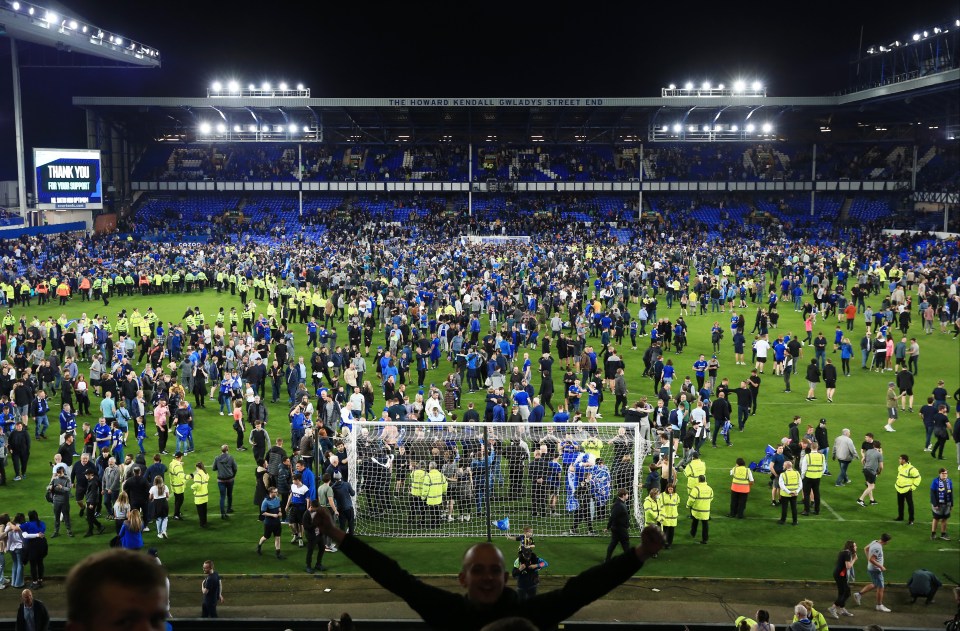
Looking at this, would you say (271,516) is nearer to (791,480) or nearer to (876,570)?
(791,480)

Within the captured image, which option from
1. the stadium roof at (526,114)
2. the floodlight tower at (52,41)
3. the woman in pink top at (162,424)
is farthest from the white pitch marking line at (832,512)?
the floodlight tower at (52,41)

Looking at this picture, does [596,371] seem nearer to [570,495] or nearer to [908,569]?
[570,495]

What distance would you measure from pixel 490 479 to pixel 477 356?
31.5 ft

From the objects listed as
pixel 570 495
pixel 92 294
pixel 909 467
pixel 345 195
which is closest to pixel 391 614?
pixel 570 495

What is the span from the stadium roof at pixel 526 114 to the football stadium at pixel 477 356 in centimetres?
A: 37

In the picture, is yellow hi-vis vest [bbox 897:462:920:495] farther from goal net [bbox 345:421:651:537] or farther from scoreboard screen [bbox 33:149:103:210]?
scoreboard screen [bbox 33:149:103:210]

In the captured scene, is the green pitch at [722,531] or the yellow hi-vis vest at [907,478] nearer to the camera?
the green pitch at [722,531]

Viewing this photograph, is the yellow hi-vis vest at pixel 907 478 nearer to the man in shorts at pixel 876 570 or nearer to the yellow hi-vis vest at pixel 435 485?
the man in shorts at pixel 876 570

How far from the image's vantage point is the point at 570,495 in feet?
49.0

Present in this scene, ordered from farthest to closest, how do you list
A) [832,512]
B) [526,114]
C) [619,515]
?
[526,114] → [832,512] → [619,515]

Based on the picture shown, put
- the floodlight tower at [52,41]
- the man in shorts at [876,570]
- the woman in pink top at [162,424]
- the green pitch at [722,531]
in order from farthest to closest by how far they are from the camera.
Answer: the floodlight tower at [52,41]
the woman in pink top at [162,424]
the green pitch at [722,531]
the man in shorts at [876,570]

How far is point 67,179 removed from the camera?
50.5 meters

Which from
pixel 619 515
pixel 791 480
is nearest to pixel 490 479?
pixel 619 515

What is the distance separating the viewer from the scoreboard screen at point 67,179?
1928 inches
